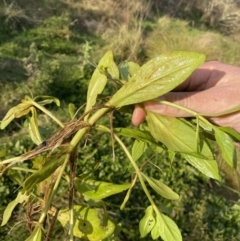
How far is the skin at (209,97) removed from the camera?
2.39 feet

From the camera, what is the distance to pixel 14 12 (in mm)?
4238

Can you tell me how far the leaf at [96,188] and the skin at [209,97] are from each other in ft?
0.40

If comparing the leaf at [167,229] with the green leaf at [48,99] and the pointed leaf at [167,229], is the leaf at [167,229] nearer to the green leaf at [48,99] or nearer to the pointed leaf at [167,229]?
the pointed leaf at [167,229]

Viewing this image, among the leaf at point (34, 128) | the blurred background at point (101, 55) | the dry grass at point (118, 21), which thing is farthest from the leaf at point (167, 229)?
the dry grass at point (118, 21)

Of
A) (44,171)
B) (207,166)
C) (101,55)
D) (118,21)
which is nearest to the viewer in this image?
(44,171)

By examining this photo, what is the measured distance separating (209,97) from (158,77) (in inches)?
7.3

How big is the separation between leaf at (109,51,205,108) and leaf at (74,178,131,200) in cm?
13

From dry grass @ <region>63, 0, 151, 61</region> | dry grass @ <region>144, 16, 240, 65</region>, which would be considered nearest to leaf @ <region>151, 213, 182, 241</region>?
dry grass @ <region>63, 0, 151, 61</region>

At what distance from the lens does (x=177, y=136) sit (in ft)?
2.24

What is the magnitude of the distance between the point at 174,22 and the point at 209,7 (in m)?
1.41

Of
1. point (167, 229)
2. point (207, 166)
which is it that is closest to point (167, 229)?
point (167, 229)

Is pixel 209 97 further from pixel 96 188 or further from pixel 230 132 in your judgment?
pixel 96 188

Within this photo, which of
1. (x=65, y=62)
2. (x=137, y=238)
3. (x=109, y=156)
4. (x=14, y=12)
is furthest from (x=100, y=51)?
(x=137, y=238)

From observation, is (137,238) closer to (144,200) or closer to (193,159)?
(144,200)
